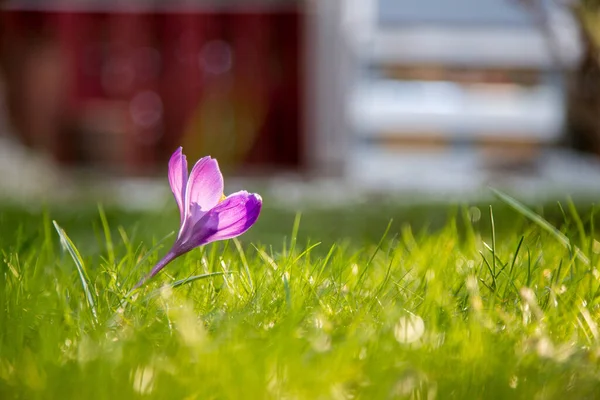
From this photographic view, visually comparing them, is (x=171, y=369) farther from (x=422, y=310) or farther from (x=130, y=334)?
(x=422, y=310)

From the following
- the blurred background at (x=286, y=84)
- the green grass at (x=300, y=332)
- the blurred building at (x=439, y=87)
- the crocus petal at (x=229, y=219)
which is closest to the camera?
the green grass at (x=300, y=332)

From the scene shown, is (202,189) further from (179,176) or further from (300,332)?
(300,332)

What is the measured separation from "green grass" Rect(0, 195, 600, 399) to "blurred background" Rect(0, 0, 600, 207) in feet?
18.2

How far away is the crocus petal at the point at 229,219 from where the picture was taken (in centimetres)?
72

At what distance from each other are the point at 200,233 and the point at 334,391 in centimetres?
23

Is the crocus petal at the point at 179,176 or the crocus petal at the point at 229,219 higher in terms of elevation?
the crocus petal at the point at 179,176

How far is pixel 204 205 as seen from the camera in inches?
29.2

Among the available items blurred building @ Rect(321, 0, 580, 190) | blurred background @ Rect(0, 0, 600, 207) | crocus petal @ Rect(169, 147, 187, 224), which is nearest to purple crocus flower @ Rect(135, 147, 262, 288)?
crocus petal @ Rect(169, 147, 187, 224)

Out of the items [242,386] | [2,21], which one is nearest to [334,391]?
[242,386]

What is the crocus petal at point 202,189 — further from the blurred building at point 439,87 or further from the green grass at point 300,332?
the blurred building at point 439,87

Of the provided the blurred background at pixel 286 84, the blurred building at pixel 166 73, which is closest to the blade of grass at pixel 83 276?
the blurred background at pixel 286 84

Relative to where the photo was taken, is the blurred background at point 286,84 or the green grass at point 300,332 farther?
the blurred background at point 286,84

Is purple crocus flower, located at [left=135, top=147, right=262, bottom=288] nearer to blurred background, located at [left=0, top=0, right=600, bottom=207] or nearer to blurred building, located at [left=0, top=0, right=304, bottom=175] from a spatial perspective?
blurred background, located at [left=0, top=0, right=600, bottom=207]

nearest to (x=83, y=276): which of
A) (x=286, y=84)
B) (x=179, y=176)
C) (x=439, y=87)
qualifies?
(x=179, y=176)
